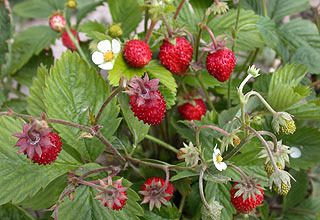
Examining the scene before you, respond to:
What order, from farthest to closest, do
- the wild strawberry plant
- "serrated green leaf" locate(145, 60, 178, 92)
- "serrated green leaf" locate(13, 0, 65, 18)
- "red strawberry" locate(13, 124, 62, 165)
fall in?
"serrated green leaf" locate(13, 0, 65, 18) < "serrated green leaf" locate(145, 60, 178, 92) < the wild strawberry plant < "red strawberry" locate(13, 124, 62, 165)

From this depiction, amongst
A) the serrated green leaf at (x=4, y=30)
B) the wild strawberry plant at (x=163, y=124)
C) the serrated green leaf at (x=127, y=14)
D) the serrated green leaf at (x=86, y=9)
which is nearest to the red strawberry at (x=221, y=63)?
the wild strawberry plant at (x=163, y=124)

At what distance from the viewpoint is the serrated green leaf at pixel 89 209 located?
0.96 metres

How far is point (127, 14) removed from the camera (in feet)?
4.34

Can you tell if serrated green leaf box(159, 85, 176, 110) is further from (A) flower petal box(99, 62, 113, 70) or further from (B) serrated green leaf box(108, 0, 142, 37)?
(B) serrated green leaf box(108, 0, 142, 37)

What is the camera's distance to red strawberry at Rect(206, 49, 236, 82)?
3.33ft

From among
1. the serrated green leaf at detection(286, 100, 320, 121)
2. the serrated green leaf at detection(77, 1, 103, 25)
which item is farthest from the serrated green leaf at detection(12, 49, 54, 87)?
the serrated green leaf at detection(286, 100, 320, 121)

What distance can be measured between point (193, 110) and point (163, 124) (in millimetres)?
168

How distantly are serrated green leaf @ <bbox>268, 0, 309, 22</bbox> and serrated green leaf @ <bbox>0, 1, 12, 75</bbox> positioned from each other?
100 centimetres

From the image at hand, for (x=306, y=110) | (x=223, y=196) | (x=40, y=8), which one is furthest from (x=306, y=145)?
(x=40, y=8)

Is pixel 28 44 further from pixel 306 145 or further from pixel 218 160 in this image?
pixel 306 145

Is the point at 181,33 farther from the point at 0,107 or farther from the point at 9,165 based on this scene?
the point at 0,107

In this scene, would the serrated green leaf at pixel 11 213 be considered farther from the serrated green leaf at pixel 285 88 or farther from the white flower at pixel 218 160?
the serrated green leaf at pixel 285 88

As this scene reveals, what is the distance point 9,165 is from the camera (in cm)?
98

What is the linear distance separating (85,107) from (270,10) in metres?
0.83
